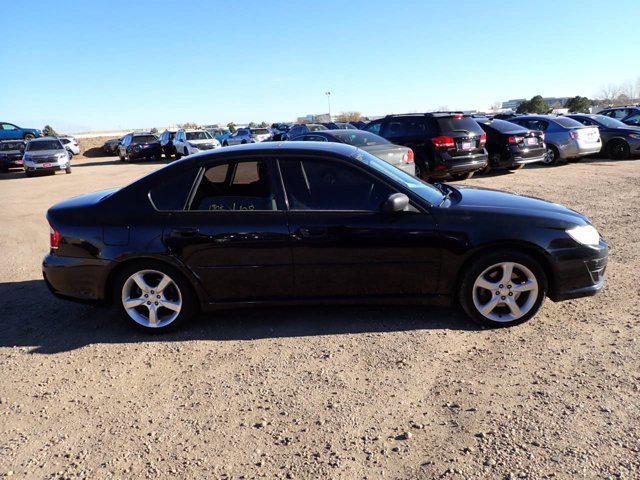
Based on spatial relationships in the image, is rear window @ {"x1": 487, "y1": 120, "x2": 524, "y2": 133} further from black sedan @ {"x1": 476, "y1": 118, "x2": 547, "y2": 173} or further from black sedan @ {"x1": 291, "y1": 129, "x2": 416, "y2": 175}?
black sedan @ {"x1": 291, "y1": 129, "x2": 416, "y2": 175}

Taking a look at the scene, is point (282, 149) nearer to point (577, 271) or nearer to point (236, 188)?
point (236, 188)

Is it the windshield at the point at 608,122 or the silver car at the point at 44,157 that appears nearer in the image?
the windshield at the point at 608,122

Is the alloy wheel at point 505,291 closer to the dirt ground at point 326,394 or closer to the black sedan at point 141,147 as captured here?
the dirt ground at point 326,394

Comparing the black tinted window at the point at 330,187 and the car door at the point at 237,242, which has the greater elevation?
the black tinted window at the point at 330,187

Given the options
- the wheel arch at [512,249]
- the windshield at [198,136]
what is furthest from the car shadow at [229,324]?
the windshield at [198,136]

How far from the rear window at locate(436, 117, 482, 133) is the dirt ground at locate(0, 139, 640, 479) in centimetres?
686

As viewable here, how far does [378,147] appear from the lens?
9.94 meters

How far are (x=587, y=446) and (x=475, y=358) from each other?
104 centimetres

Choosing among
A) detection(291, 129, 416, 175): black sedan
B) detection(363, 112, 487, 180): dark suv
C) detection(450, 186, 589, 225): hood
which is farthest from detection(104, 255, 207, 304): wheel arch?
detection(363, 112, 487, 180): dark suv

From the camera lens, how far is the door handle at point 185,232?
4012mm

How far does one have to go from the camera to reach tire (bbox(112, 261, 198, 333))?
411cm

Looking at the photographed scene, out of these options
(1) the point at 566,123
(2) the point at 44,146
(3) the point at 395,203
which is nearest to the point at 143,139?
(2) the point at 44,146

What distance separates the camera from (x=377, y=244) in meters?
3.92

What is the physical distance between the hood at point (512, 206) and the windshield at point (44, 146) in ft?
71.6
